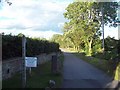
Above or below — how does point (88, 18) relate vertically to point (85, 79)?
above

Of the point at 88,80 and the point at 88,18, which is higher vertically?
the point at 88,18

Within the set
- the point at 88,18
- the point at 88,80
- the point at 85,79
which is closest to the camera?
the point at 88,80

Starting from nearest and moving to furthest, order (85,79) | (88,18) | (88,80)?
(88,80) → (85,79) → (88,18)

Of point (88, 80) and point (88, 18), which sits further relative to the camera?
point (88, 18)

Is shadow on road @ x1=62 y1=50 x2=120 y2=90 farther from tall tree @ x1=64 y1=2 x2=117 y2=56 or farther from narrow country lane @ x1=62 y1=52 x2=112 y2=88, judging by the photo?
tall tree @ x1=64 y1=2 x2=117 y2=56

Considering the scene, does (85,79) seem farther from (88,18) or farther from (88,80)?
(88,18)

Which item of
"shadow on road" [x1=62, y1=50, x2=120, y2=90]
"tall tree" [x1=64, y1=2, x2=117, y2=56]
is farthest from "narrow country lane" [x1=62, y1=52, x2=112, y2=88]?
"tall tree" [x1=64, y1=2, x2=117, y2=56]

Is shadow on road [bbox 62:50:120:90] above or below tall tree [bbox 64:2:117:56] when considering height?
below

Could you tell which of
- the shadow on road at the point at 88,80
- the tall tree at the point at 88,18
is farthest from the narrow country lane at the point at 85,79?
the tall tree at the point at 88,18

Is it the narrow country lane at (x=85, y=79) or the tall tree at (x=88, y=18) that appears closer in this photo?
the narrow country lane at (x=85, y=79)

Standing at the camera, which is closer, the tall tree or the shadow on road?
the shadow on road

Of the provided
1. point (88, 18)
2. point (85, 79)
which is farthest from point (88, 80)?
point (88, 18)

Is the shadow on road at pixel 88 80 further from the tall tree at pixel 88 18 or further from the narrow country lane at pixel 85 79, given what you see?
the tall tree at pixel 88 18

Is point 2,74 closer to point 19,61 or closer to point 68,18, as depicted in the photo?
point 19,61
